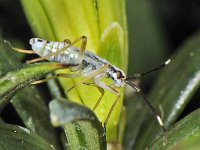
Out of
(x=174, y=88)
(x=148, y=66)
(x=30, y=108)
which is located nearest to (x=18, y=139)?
(x=30, y=108)

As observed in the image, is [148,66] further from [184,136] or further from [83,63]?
[184,136]

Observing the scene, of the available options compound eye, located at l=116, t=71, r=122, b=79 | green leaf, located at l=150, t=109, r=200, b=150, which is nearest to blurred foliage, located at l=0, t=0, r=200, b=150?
green leaf, located at l=150, t=109, r=200, b=150

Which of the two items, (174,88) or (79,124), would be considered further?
(174,88)

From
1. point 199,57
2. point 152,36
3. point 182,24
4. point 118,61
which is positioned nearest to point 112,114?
point 118,61

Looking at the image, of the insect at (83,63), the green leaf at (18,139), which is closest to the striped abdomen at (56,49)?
the insect at (83,63)

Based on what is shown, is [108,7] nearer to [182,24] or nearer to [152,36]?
[152,36]

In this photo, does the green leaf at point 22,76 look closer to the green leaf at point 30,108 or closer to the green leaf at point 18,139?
the green leaf at point 18,139
